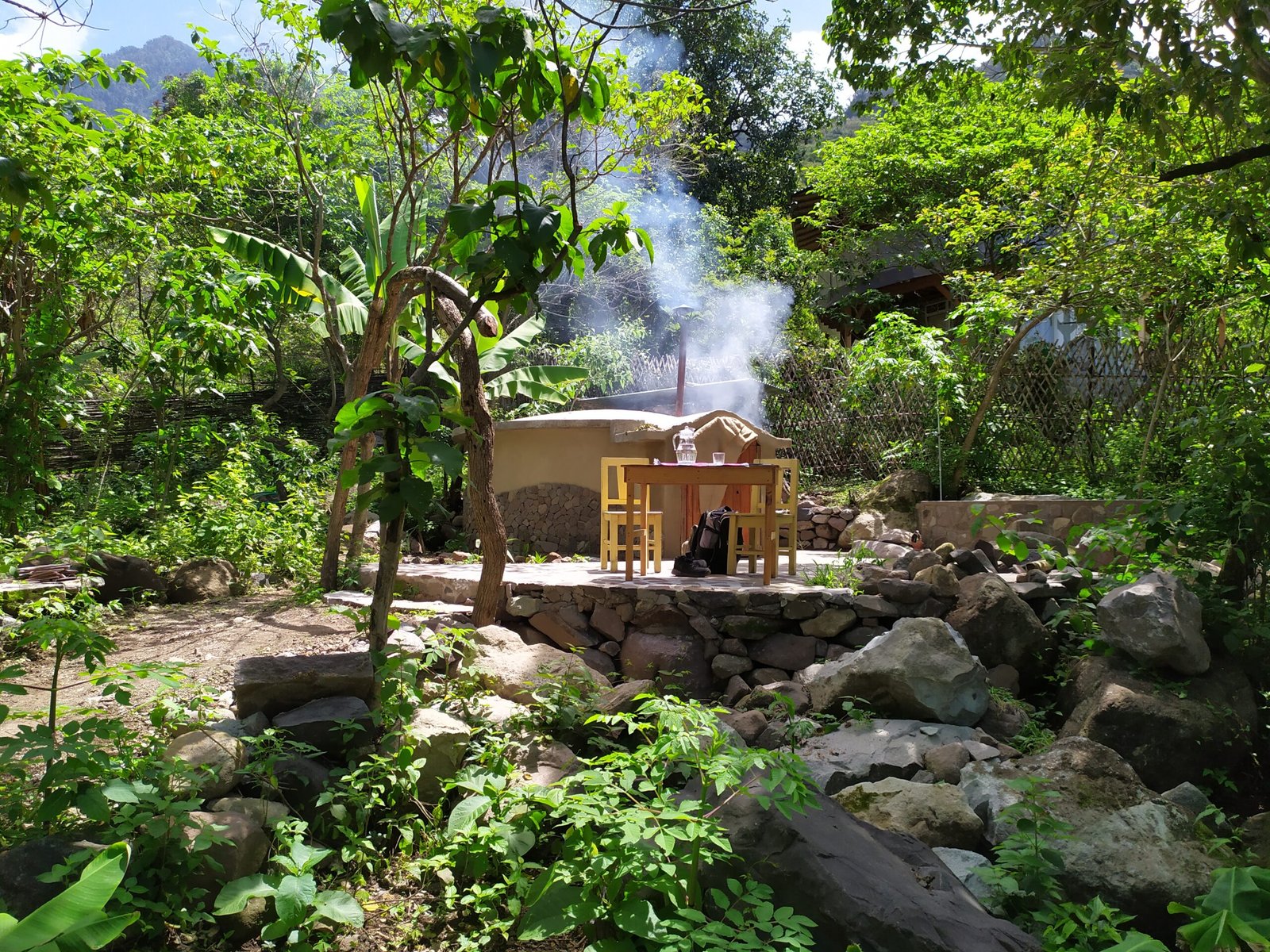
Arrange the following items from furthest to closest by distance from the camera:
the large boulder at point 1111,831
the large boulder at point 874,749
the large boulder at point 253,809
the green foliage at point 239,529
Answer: the green foliage at point 239,529 < the large boulder at point 874,749 < the large boulder at point 1111,831 < the large boulder at point 253,809

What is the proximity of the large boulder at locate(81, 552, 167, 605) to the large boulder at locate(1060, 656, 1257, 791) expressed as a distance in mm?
6615

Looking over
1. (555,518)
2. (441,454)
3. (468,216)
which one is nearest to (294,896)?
(441,454)

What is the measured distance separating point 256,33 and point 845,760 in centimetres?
823

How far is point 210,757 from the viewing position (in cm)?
320

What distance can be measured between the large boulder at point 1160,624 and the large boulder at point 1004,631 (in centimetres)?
74

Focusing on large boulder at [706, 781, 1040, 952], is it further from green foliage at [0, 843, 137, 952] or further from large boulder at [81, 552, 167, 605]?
large boulder at [81, 552, 167, 605]

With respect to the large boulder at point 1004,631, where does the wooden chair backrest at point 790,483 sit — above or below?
above

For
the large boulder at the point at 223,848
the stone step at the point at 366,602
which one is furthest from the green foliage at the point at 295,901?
the stone step at the point at 366,602

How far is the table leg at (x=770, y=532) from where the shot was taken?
23.1ft

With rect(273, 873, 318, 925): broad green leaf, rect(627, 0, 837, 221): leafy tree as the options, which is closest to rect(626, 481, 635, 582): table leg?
rect(273, 873, 318, 925): broad green leaf

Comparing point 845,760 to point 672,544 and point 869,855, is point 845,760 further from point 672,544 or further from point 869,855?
point 672,544

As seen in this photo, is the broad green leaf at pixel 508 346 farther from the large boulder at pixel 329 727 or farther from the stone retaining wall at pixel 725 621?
the large boulder at pixel 329 727

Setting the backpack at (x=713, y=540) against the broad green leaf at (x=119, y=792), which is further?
the backpack at (x=713, y=540)

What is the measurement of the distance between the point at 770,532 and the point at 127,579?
200 inches
